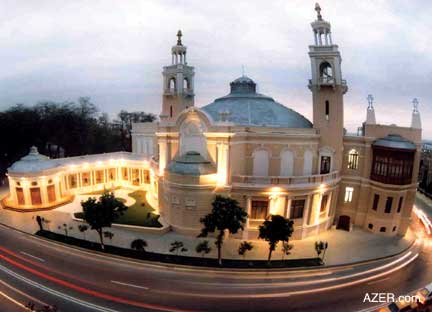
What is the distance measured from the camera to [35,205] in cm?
3309

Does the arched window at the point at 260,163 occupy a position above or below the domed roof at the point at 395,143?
below

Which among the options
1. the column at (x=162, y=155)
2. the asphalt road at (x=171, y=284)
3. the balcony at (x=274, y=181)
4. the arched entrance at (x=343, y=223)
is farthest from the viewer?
the column at (x=162, y=155)

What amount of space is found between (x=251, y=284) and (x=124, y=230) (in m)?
14.5

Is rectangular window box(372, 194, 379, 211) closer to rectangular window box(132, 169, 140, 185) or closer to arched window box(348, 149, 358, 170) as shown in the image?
arched window box(348, 149, 358, 170)

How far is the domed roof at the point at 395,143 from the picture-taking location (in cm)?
2652

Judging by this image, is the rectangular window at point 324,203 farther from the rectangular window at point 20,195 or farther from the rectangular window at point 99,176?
the rectangular window at point 20,195

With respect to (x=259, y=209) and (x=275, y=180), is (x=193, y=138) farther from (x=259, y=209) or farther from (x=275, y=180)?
(x=259, y=209)

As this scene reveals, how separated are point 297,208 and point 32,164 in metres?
32.5

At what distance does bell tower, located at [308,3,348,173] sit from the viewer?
2844cm

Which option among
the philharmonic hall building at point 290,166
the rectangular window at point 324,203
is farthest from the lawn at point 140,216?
the rectangular window at point 324,203

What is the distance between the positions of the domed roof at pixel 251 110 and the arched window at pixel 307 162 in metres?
3.53

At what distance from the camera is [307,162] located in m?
29.4

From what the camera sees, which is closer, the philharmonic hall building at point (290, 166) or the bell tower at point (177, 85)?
the philharmonic hall building at point (290, 166)

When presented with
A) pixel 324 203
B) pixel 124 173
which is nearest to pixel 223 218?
pixel 324 203
